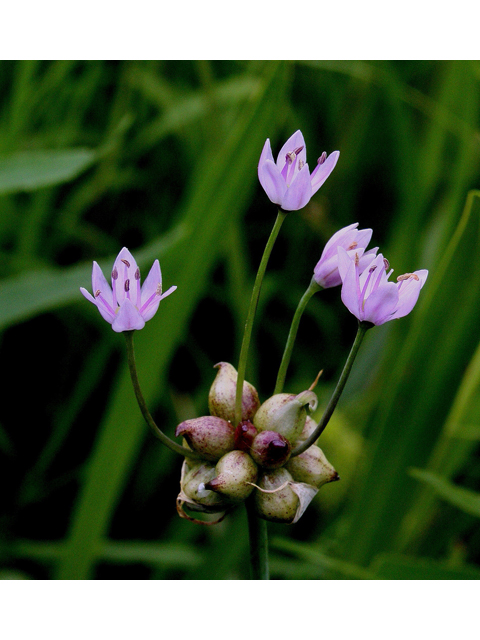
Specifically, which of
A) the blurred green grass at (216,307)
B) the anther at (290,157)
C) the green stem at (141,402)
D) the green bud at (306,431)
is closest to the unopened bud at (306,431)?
the green bud at (306,431)

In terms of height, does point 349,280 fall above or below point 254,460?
above

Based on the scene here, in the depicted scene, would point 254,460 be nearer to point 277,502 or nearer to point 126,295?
point 277,502

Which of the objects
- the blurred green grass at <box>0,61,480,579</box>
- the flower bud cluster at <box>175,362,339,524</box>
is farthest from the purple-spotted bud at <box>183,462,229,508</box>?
the blurred green grass at <box>0,61,480,579</box>

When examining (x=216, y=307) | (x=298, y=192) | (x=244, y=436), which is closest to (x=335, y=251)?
(x=298, y=192)

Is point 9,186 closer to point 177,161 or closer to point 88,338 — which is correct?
point 88,338

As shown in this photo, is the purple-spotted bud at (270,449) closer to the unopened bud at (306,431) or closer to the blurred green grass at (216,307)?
the unopened bud at (306,431)
